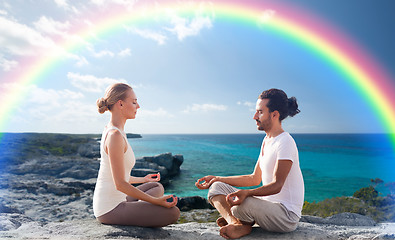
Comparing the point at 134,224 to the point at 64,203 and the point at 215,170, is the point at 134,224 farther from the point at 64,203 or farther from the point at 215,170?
the point at 215,170

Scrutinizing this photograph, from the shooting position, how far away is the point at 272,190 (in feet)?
9.95

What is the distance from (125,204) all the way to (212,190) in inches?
47.9

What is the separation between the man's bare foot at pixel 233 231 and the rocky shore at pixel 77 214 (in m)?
0.17

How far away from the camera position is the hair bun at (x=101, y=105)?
3.36 metres

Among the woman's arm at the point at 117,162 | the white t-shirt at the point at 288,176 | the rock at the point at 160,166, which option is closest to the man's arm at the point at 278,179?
the white t-shirt at the point at 288,176

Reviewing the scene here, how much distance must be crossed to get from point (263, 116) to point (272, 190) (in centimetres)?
103

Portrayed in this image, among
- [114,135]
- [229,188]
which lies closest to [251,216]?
[229,188]

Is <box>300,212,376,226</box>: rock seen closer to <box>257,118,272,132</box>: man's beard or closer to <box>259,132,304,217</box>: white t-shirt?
<box>259,132,304,217</box>: white t-shirt

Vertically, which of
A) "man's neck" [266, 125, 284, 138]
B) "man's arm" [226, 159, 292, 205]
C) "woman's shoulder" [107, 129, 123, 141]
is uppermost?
"man's neck" [266, 125, 284, 138]

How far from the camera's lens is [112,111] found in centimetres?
339

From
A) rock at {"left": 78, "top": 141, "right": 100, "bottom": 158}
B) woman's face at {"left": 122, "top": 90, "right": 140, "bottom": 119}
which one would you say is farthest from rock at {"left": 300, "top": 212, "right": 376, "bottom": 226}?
rock at {"left": 78, "top": 141, "right": 100, "bottom": 158}

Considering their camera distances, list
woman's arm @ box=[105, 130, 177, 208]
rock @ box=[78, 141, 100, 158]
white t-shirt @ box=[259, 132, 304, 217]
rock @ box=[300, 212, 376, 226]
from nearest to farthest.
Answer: woman's arm @ box=[105, 130, 177, 208] → white t-shirt @ box=[259, 132, 304, 217] → rock @ box=[300, 212, 376, 226] → rock @ box=[78, 141, 100, 158]

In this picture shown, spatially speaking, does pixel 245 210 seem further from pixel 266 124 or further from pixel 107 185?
pixel 107 185

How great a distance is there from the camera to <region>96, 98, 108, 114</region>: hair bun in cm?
336
